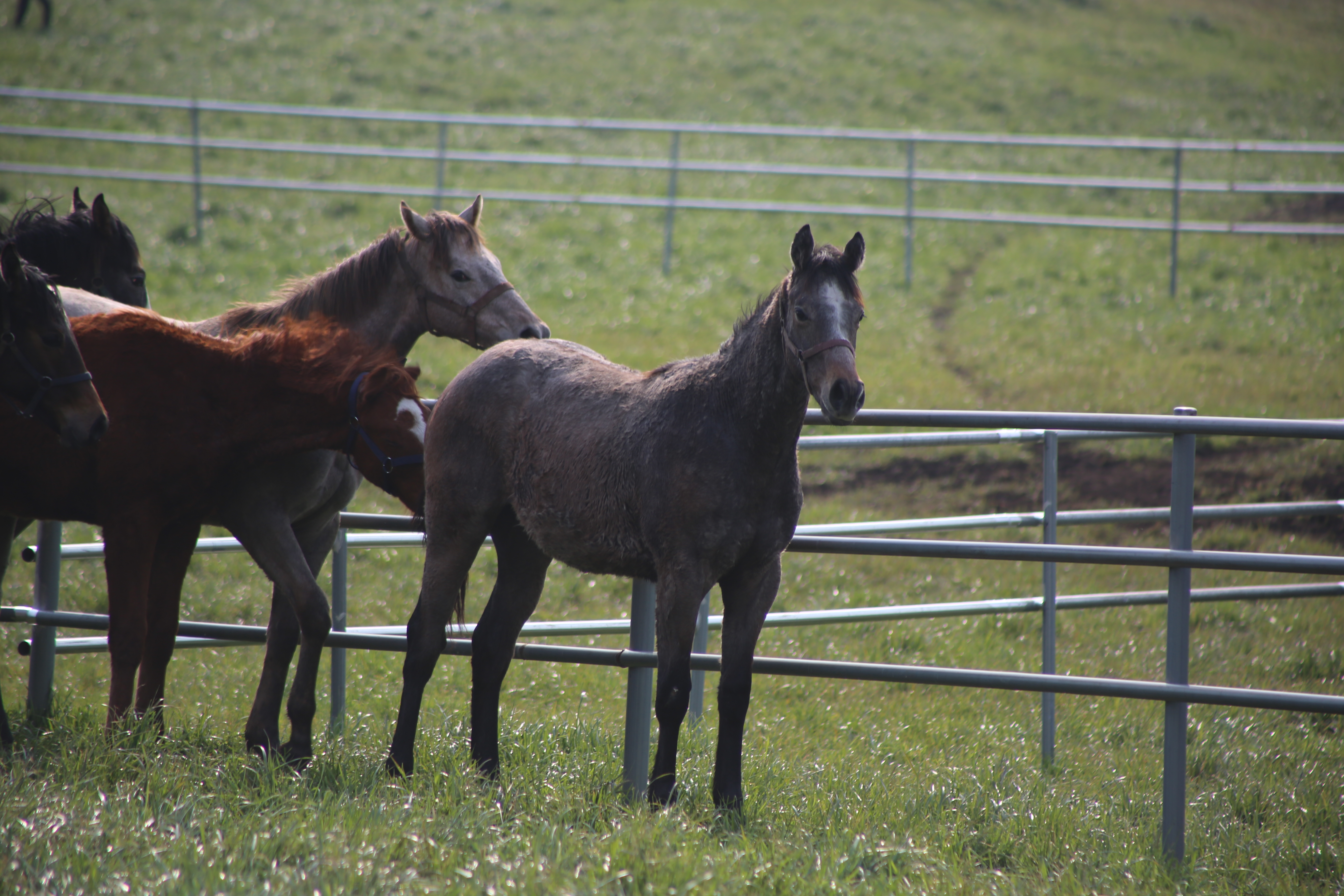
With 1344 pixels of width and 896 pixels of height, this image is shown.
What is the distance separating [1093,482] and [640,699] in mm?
5348

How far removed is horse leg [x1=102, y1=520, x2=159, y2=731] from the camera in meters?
3.93

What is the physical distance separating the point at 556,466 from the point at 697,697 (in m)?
1.72

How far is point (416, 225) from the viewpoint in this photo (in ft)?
16.4

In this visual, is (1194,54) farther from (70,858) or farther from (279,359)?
(70,858)

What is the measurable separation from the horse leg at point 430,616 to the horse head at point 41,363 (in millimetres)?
1214

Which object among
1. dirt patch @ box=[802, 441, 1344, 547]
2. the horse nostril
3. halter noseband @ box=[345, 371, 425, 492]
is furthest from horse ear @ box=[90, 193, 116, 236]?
dirt patch @ box=[802, 441, 1344, 547]

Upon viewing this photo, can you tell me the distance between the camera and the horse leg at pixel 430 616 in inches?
148

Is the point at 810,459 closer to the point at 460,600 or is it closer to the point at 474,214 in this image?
the point at 474,214

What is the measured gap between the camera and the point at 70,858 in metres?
2.71

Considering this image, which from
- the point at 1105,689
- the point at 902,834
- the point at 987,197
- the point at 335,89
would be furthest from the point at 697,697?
the point at 335,89

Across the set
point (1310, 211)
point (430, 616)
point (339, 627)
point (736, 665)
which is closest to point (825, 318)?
point (736, 665)

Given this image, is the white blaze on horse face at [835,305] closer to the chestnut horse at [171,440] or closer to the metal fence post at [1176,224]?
the chestnut horse at [171,440]

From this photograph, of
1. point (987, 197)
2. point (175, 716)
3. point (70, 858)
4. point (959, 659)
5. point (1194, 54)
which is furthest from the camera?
point (1194, 54)

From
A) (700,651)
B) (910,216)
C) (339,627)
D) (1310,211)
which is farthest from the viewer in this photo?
(1310,211)
